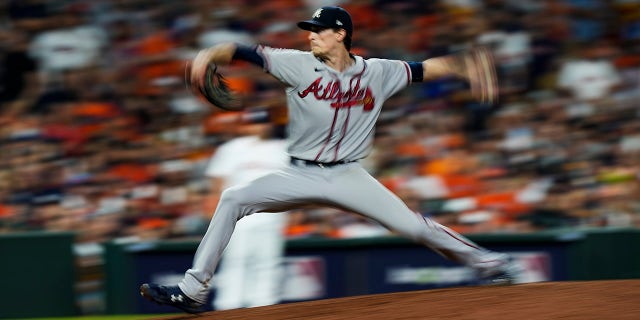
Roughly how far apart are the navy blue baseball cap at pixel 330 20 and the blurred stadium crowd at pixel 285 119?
2.84 meters

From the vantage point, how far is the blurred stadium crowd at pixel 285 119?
30.0ft

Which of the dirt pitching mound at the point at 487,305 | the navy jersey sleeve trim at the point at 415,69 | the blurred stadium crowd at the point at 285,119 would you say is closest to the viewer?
the dirt pitching mound at the point at 487,305

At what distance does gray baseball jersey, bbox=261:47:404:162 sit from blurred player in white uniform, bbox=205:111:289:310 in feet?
6.52

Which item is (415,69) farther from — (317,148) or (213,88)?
(213,88)

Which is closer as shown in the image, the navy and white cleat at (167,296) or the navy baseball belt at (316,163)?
the navy and white cleat at (167,296)

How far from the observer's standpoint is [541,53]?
10328 millimetres

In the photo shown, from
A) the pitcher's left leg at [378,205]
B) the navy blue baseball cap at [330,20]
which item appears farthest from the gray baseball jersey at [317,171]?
the navy blue baseball cap at [330,20]

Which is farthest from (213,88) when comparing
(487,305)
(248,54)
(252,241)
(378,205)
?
(252,241)

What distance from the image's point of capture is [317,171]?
5.64 meters

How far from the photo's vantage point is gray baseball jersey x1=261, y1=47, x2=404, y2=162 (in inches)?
219

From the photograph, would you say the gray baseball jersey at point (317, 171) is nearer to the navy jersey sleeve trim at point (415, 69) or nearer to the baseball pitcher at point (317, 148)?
the baseball pitcher at point (317, 148)

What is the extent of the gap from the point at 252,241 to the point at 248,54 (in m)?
2.55

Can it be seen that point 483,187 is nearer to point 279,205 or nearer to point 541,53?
point 541,53

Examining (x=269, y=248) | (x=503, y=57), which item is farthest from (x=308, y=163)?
(x=503, y=57)
